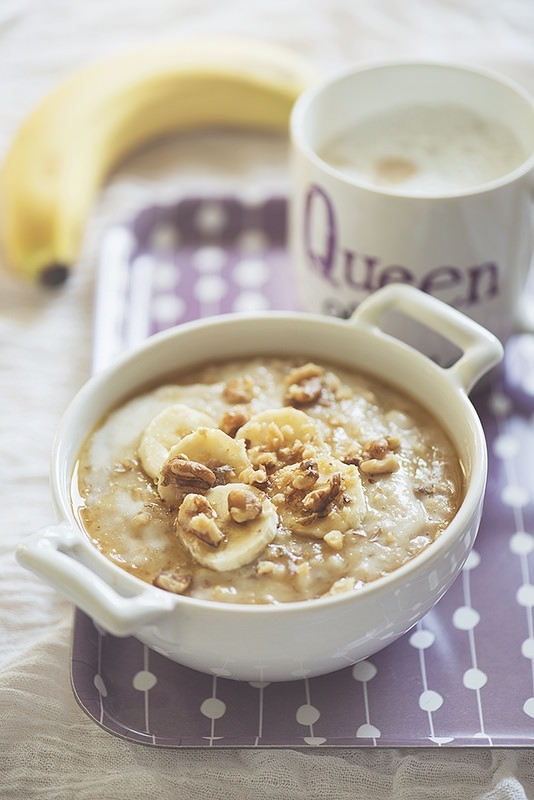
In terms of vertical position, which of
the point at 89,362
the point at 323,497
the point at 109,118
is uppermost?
the point at 323,497

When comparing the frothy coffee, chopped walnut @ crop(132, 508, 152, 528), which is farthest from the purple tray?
the frothy coffee

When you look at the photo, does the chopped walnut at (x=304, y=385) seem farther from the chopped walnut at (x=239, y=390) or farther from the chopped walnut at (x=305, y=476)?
the chopped walnut at (x=305, y=476)

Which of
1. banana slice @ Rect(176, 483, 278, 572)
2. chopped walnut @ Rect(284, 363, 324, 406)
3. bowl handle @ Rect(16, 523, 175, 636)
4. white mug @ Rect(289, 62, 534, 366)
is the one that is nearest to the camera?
bowl handle @ Rect(16, 523, 175, 636)

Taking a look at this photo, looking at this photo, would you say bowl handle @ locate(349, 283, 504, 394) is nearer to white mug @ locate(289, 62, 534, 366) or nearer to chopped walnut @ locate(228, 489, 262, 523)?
white mug @ locate(289, 62, 534, 366)

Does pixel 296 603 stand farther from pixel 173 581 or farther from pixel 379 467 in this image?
pixel 379 467

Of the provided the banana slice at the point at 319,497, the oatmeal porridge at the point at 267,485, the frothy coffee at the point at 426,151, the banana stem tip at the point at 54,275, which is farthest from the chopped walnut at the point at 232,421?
the banana stem tip at the point at 54,275

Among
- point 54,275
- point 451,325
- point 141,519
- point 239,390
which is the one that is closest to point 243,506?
point 141,519
